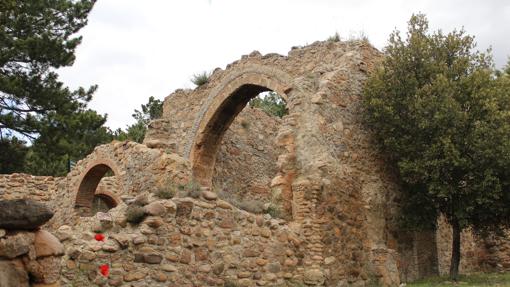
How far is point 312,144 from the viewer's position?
32.0 feet

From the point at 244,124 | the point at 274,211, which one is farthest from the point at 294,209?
the point at 244,124

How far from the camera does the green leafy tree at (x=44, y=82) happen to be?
15461mm

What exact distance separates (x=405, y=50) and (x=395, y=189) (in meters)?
2.80

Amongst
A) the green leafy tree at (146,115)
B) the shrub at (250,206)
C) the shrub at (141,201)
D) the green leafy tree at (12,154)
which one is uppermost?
the green leafy tree at (146,115)

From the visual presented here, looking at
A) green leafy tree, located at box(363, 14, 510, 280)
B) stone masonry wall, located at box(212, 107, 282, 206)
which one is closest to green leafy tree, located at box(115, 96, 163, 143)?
stone masonry wall, located at box(212, 107, 282, 206)

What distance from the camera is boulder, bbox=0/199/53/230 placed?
Result: 361 cm

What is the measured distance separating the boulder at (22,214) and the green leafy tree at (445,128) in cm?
749

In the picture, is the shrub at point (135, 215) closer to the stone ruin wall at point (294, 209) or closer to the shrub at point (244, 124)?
the stone ruin wall at point (294, 209)

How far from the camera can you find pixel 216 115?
45.4 feet

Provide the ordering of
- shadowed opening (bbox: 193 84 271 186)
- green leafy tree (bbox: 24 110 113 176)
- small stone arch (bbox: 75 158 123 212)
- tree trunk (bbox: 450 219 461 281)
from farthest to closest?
1. green leafy tree (bbox: 24 110 113 176)
2. shadowed opening (bbox: 193 84 271 186)
3. small stone arch (bbox: 75 158 123 212)
4. tree trunk (bbox: 450 219 461 281)

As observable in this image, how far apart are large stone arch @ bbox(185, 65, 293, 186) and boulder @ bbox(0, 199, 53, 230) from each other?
A: 9458 millimetres

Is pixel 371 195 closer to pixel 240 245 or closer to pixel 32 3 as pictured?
pixel 240 245

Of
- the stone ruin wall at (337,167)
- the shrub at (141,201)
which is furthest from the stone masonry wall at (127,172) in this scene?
the stone ruin wall at (337,167)

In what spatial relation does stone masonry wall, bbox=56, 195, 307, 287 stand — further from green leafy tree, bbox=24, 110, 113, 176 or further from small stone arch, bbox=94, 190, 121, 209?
green leafy tree, bbox=24, 110, 113, 176
